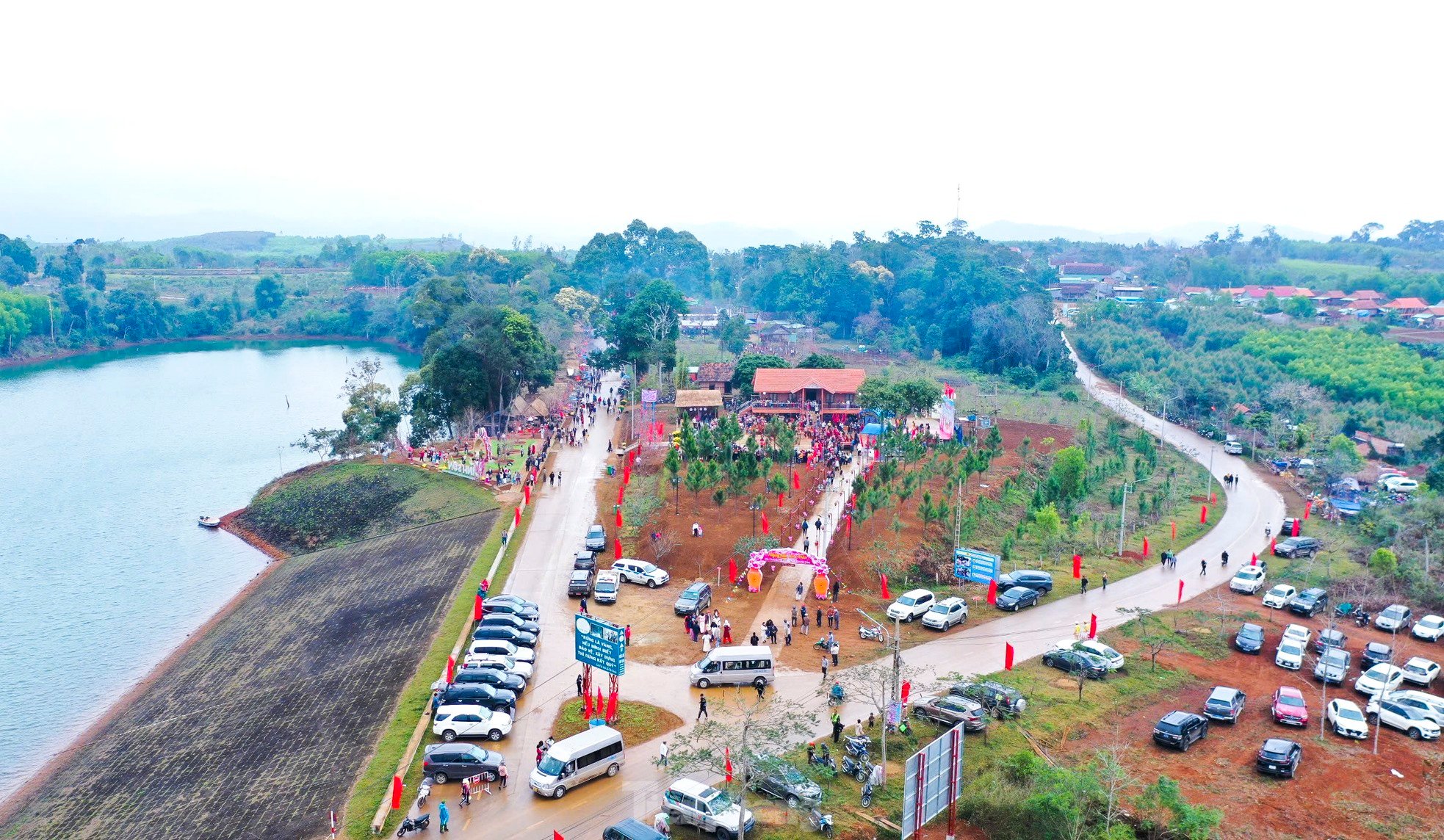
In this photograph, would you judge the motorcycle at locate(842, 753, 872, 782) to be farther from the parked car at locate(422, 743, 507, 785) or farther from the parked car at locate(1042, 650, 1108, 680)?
the parked car at locate(1042, 650, 1108, 680)

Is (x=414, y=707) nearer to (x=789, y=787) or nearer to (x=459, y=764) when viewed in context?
(x=459, y=764)

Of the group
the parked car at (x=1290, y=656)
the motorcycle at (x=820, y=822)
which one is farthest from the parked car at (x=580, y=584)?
the parked car at (x=1290, y=656)

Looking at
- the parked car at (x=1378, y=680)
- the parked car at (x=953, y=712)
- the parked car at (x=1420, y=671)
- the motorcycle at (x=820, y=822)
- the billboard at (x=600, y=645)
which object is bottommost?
the parked car at (x=1420, y=671)

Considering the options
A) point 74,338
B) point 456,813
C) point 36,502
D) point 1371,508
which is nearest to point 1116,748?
point 456,813

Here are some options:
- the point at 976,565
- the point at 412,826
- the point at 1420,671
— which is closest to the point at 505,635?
the point at 412,826

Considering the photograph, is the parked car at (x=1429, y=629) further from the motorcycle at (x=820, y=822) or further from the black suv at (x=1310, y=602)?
the motorcycle at (x=820, y=822)

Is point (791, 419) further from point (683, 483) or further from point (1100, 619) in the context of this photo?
point (1100, 619)
